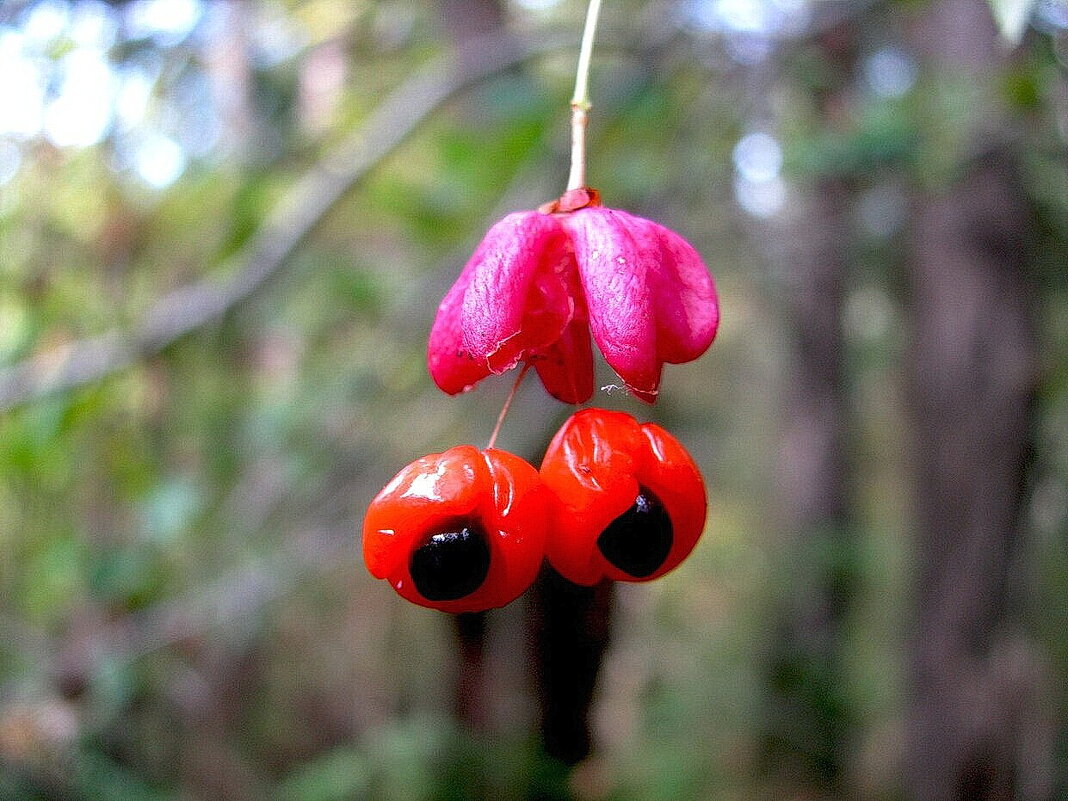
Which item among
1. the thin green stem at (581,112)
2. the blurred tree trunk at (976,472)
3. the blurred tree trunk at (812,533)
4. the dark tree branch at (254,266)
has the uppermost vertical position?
the thin green stem at (581,112)

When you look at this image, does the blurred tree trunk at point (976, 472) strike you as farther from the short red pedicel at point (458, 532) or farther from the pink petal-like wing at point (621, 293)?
the short red pedicel at point (458, 532)

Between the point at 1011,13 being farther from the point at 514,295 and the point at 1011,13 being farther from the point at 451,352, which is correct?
the point at 451,352

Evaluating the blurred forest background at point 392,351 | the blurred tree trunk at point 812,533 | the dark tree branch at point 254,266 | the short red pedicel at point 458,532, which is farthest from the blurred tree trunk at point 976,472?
the short red pedicel at point 458,532

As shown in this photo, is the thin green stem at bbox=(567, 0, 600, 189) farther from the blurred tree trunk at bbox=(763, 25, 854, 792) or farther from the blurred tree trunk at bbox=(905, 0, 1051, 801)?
the blurred tree trunk at bbox=(763, 25, 854, 792)

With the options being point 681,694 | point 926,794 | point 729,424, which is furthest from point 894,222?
point 729,424

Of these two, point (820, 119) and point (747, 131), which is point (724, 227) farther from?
point (747, 131)

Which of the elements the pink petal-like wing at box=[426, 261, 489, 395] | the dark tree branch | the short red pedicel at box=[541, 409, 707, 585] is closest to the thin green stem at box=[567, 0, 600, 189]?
the pink petal-like wing at box=[426, 261, 489, 395]

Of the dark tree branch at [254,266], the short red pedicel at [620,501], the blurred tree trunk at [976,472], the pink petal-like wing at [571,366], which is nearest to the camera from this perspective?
the short red pedicel at [620,501]
